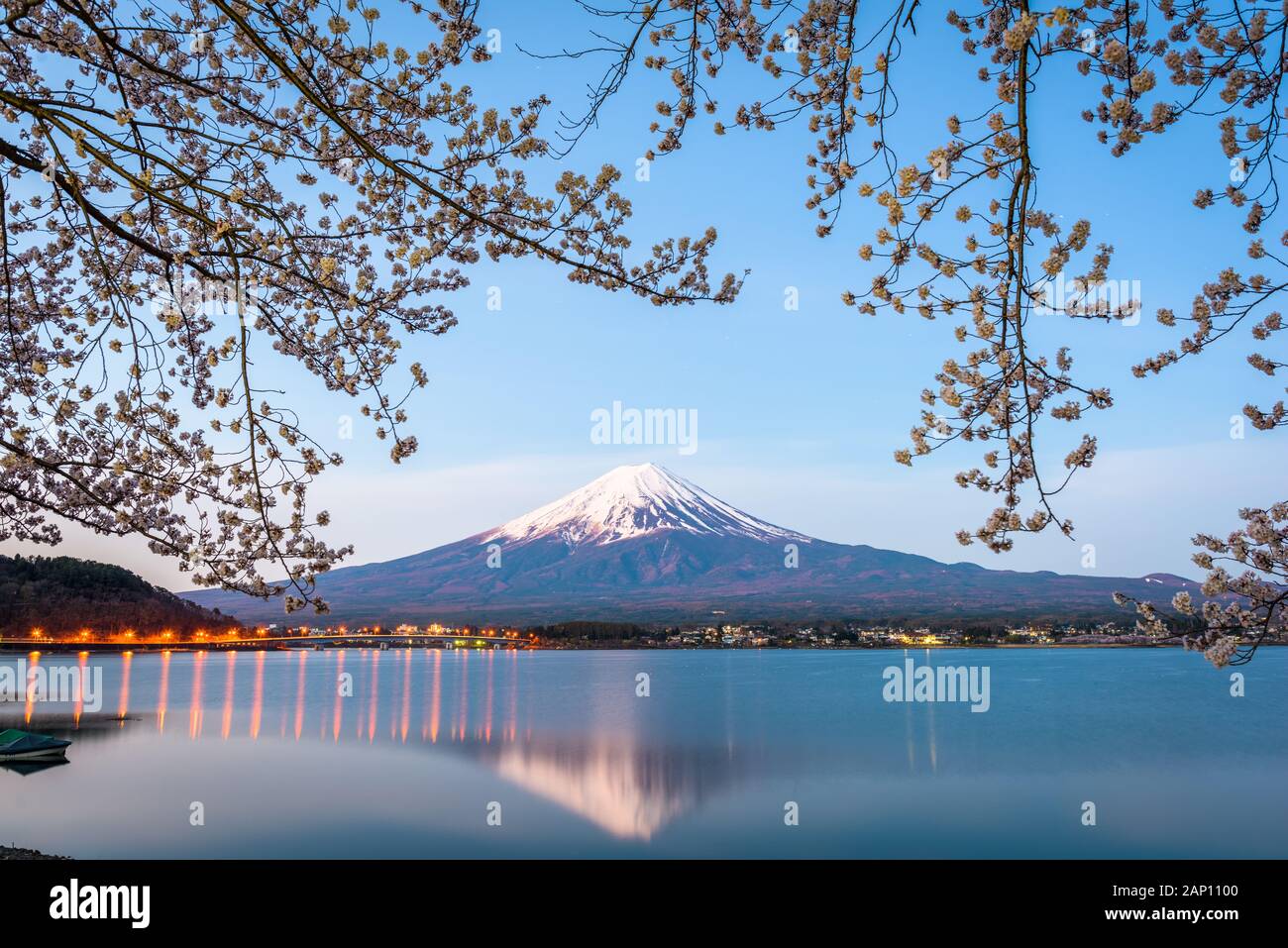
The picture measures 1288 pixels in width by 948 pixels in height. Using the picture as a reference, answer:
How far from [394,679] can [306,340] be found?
62.1 meters

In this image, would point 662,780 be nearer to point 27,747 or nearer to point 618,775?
point 618,775

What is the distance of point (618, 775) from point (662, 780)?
→ 1380 mm

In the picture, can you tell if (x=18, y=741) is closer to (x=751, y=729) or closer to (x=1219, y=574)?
(x=751, y=729)

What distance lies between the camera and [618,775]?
72.5 feet

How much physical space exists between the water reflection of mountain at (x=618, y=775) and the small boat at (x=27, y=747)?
1056 cm

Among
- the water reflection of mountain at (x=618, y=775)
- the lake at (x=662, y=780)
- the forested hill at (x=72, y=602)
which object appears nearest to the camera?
the lake at (x=662, y=780)

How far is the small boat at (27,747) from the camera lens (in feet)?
63.5

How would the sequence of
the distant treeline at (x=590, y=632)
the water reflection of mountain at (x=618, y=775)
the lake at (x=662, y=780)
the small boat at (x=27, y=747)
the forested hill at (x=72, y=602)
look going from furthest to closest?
the distant treeline at (x=590, y=632) → the forested hill at (x=72, y=602) → the small boat at (x=27, y=747) → the water reflection of mountain at (x=618, y=775) → the lake at (x=662, y=780)

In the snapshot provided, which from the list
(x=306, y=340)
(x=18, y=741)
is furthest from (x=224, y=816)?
(x=306, y=340)

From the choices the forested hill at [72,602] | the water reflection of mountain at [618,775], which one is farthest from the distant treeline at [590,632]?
the water reflection of mountain at [618,775]

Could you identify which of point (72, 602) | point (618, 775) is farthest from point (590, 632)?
point (618, 775)

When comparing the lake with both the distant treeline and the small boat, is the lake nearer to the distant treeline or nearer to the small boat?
the small boat

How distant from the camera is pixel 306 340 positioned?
412cm

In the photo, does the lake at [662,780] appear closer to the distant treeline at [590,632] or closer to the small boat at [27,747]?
the small boat at [27,747]
